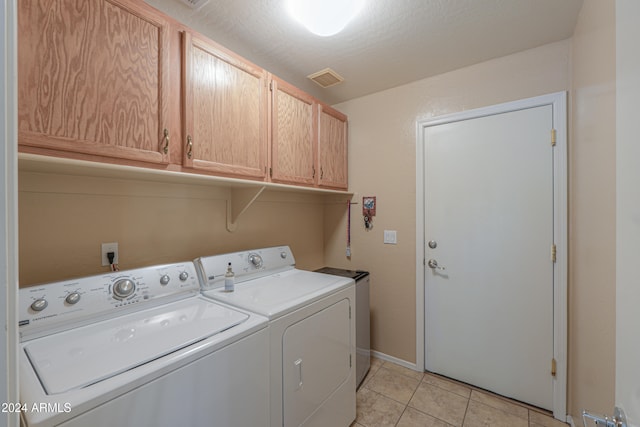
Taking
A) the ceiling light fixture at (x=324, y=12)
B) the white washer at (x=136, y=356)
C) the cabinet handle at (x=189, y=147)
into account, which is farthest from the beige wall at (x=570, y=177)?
the cabinet handle at (x=189, y=147)

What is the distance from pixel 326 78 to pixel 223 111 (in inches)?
45.3

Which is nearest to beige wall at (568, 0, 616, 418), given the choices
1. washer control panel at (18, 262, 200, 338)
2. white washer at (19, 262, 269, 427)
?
white washer at (19, 262, 269, 427)

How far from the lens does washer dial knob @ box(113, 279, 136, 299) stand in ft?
3.57

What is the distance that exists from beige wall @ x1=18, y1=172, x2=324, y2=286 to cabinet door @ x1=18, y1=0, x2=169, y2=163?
0.38 metres

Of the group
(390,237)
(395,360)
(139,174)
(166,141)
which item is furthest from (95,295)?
(395,360)

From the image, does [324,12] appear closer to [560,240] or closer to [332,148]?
[332,148]

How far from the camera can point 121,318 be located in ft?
3.54

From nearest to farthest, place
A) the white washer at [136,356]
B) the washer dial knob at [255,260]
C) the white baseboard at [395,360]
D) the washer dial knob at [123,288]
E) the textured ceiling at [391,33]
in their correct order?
the white washer at [136,356] → the washer dial knob at [123,288] → the textured ceiling at [391,33] → the washer dial knob at [255,260] → the white baseboard at [395,360]

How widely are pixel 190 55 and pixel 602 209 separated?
79.0 inches

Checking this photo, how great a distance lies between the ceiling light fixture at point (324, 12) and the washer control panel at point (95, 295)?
1.47 metres

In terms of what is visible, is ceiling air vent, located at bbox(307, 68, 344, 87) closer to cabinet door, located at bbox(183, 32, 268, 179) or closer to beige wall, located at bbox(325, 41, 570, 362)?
beige wall, located at bbox(325, 41, 570, 362)

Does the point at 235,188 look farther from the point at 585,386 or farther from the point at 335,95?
the point at 585,386

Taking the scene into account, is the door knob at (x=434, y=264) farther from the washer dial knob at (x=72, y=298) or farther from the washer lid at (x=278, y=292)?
the washer dial knob at (x=72, y=298)

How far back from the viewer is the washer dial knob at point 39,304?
2.97 ft
